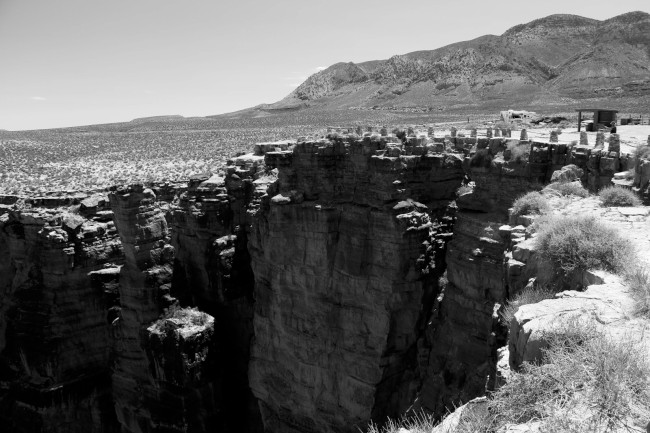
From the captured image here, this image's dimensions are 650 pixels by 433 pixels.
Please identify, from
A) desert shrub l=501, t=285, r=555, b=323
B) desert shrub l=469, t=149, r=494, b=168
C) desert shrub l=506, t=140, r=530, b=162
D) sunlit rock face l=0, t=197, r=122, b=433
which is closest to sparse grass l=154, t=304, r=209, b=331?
sunlit rock face l=0, t=197, r=122, b=433

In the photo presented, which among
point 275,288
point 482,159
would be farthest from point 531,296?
point 275,288

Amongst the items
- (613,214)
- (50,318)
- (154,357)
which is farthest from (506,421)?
(50,318)

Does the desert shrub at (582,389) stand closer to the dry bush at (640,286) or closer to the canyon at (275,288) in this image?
the dry bush at (640,286)

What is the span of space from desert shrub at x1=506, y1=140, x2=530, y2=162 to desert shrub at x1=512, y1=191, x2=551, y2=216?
3.28 meters

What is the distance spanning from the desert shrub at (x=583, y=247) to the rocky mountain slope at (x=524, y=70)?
207 feet

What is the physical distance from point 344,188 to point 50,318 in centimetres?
1397

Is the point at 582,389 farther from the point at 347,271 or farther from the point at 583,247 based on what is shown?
the point at 347,271

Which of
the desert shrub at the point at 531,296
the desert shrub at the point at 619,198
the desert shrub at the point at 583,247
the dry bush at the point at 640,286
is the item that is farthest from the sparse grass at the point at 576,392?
the desert shrub at the point at 619,198

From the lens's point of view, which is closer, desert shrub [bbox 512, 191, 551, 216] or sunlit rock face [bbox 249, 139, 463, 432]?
desert shrub [bbox 512, 191, 551, 216]

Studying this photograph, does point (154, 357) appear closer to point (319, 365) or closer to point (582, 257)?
point (319, 365)

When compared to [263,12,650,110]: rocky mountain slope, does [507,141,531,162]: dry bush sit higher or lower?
lower

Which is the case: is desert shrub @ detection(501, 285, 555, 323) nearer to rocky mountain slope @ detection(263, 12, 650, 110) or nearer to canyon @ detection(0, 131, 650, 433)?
canyon @ detection(0, 131, 650, 433)

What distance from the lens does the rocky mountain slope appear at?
84.0 meters

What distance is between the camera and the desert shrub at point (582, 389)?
468 cm
